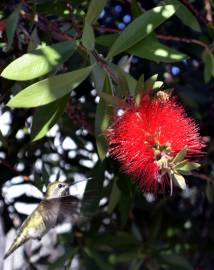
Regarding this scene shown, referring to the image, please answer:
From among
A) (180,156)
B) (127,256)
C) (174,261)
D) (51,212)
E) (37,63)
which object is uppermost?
(37,63)

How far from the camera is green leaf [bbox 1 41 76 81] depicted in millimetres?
1260

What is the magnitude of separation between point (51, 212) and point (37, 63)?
1.32ft

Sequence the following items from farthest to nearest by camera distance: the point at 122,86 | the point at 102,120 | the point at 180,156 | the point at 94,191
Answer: the point at 94,191, the point at 102,120, the point at 122,86, the point at 180,156

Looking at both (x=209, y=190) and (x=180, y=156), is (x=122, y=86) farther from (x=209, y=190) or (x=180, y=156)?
(x=209, y=190)

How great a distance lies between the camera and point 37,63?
1.29 metres

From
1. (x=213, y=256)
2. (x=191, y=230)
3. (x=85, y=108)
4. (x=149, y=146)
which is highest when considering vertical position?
(x=149, y=146)

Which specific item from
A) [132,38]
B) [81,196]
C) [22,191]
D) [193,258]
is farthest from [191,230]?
[132,38]

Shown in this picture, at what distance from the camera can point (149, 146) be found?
119 centimetres

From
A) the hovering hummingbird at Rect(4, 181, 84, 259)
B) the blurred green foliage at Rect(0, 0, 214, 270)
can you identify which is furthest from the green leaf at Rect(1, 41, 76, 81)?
the hovering hummingbird at Rect(4, 181, 84, 259)

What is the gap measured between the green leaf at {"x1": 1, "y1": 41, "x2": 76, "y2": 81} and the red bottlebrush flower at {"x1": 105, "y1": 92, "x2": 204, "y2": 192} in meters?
0.17

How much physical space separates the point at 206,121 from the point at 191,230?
76cm

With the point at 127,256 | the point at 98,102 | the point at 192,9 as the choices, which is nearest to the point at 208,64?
the point at 192,9

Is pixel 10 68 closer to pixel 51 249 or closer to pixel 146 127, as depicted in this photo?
pixel 146 127

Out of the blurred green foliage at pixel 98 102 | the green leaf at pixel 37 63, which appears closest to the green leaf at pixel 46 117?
the blurred green foliage at pixel 98 102
